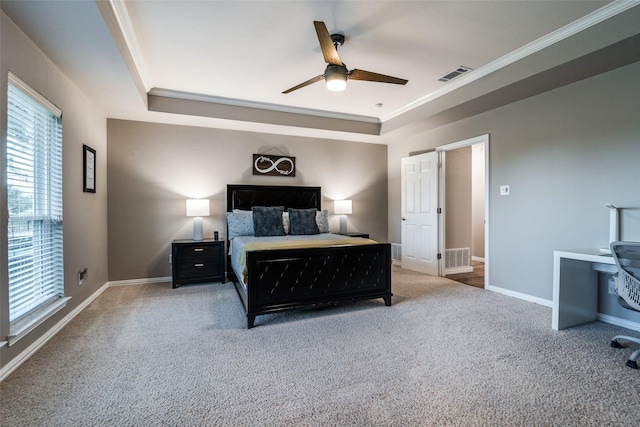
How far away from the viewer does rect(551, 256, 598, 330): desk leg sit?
270cm

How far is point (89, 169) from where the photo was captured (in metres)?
3.57

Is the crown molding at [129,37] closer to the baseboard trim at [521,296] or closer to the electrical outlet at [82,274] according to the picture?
the electrical outlet at [82,274]

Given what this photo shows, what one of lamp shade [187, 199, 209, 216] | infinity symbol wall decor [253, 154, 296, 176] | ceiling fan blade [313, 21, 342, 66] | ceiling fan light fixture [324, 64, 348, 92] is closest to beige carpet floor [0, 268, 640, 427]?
lamp shade [187, 199, 209, 216]

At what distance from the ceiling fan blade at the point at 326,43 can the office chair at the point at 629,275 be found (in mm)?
2584

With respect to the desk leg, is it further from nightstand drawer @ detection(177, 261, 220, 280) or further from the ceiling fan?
nightstand drawer @ detection(177, 261, 220, 280)

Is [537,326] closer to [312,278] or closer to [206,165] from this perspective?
[312,278]

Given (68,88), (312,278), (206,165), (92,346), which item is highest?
(68,88)

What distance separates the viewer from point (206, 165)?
15.7 ft

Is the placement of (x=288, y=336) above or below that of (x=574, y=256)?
below

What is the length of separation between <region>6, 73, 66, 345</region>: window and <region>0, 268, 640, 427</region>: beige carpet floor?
38 cm

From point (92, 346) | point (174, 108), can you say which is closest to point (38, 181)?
point (92, 346)

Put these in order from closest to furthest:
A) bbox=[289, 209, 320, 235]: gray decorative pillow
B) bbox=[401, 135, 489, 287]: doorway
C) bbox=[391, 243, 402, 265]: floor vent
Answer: bbox=[289, 209, 320, 235]: gray decorative pillow, bbox=[401, 135, 489, 287]: doorway, bbox=[391, 243, 402, 265]: floor vent

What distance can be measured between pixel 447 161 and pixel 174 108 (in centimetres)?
434

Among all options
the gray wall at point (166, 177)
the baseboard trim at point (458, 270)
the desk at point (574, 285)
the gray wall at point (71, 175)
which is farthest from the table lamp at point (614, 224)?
the gray wall at point (71, 175)
